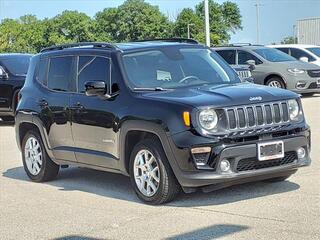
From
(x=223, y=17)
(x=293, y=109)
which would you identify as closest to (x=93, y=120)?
(x=293, y=109)

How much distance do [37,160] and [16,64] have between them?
833cm

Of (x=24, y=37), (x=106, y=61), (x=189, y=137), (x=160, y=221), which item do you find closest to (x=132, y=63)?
(x=106, y=61)

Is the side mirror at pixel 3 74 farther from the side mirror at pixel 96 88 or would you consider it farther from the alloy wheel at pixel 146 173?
the alloy wheel at pixel 146 173

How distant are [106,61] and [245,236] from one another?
10.3 feet

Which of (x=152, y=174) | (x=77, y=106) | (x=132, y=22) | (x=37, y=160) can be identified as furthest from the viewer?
(x=132, y=22)

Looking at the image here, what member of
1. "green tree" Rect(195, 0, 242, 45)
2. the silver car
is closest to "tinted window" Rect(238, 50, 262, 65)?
the silver car

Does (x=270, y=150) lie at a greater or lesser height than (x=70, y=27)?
lesser

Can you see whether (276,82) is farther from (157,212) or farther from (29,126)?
(157,212)

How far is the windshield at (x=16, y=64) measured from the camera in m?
16.4

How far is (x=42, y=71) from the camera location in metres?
8.93

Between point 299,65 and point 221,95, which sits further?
point 299,65

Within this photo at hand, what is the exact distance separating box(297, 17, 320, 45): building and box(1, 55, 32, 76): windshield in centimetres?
3653

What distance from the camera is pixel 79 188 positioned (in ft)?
27.0

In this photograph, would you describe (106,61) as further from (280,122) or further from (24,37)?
(24,37)
